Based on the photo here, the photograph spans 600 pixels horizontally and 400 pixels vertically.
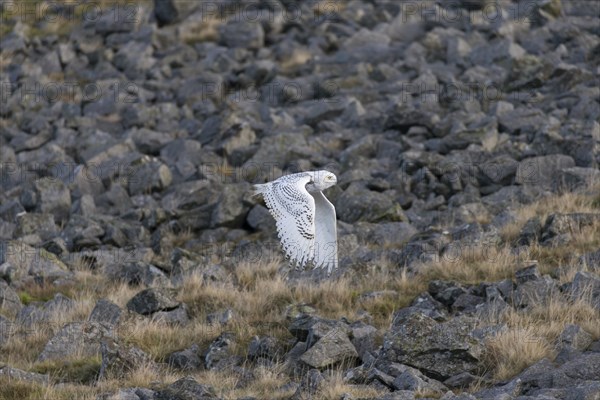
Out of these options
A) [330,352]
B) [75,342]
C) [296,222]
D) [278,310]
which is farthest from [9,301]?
[330,352]

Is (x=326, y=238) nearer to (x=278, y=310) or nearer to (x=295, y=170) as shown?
(x=278, y=310)

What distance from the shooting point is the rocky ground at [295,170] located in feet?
35.4

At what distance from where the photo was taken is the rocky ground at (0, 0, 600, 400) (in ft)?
35.4

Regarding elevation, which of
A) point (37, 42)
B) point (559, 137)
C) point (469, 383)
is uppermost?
point (469, 383)

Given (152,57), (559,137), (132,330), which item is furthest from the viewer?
Answer: (152,57)

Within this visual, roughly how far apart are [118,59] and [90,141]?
650cm

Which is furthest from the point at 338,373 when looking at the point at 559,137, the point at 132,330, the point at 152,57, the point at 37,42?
the point at 37,42

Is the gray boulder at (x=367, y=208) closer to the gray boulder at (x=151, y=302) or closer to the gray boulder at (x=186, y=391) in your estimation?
the gray boulder at (x=151, y=302)

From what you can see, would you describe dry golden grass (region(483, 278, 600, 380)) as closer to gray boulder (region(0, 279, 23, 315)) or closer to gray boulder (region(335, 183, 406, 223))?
gray boulder (region(335, 183, 406, 223))

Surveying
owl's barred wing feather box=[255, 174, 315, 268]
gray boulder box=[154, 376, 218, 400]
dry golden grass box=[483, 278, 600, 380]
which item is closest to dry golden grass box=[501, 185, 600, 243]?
dry golden grass box=[483, 278, 600, 380]

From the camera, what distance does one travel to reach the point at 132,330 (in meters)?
12.3

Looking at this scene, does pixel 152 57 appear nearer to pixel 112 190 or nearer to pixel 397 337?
pixel 112 190

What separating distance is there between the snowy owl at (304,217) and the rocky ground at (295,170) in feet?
2.42

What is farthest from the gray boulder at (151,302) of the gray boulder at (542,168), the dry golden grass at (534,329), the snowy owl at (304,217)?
the gray boulder at (542,168)
